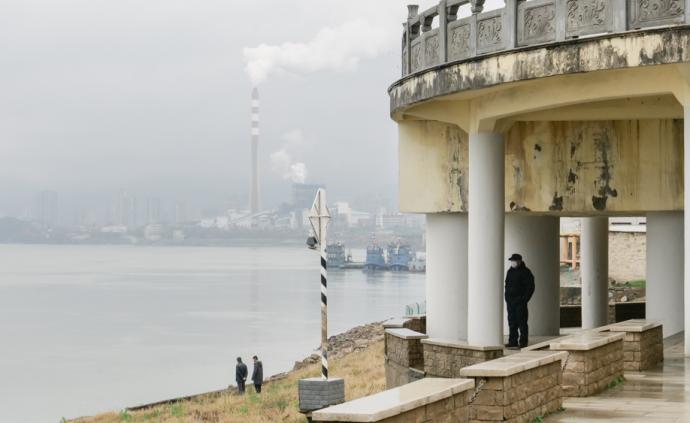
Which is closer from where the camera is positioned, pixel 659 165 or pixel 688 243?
pixel 688 243

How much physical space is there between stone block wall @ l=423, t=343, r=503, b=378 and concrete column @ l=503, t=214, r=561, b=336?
499 cm

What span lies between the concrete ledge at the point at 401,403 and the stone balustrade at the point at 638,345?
19.0 feet

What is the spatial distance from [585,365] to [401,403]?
534 cm

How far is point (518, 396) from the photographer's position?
12.8 meters

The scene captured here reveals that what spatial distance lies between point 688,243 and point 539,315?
9.95 m

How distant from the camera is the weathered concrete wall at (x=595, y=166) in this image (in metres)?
23.4

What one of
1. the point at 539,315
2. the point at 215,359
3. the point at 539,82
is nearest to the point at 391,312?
the point at 215,359

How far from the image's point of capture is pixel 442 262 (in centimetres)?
2700

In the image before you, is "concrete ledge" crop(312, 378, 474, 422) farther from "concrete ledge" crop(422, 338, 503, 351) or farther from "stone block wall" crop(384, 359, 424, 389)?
"stone block wall" crop(384, 359, 424, 389)

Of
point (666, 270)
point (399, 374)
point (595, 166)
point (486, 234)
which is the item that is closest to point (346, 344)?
point (399, 374)

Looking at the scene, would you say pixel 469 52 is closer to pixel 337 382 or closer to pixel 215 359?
pixel 337 382

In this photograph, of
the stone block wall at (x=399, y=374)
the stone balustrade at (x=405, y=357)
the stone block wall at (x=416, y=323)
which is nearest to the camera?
the stone block wall at (x=399, y=374)

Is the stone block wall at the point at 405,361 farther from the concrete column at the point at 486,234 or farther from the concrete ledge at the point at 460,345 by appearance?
the concrete column at the point at 486,234

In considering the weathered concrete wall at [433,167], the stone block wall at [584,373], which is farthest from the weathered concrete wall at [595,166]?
the stone block wall at [584,373]
